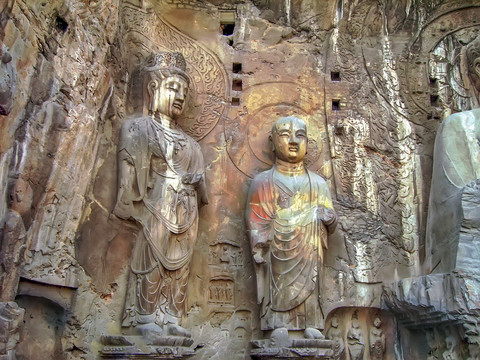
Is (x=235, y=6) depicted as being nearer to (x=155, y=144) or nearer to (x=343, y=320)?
(x=155, y=144)

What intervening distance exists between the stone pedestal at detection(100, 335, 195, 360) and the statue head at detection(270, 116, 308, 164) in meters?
2.18

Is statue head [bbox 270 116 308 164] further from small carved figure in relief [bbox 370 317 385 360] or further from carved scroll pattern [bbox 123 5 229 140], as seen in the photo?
small carved figure in relief [bbox 370 317 385 360]

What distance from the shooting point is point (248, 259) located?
18.9 feet

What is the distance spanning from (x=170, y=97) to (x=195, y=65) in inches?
35.7

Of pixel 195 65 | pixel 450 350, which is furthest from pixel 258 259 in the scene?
pixel 195 65

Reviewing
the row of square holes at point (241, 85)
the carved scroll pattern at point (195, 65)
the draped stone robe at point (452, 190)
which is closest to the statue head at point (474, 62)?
the row of square holes at point (241, 85)

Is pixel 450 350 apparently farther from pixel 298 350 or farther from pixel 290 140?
→ pixel 290 140

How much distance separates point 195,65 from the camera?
21.6ft

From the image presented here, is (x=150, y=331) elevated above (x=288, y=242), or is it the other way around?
(x=288, y=242)

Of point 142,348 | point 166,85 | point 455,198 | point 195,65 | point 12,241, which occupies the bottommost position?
point 142,348

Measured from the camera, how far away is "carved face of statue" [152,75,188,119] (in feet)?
19.2

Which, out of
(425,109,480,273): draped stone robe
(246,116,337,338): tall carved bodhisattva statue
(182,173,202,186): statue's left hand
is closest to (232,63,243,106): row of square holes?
(246,116,337,338): tall carved bodhisattva statue

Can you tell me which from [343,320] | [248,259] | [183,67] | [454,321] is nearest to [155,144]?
[183,67]

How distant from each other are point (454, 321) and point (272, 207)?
2.01 meters
